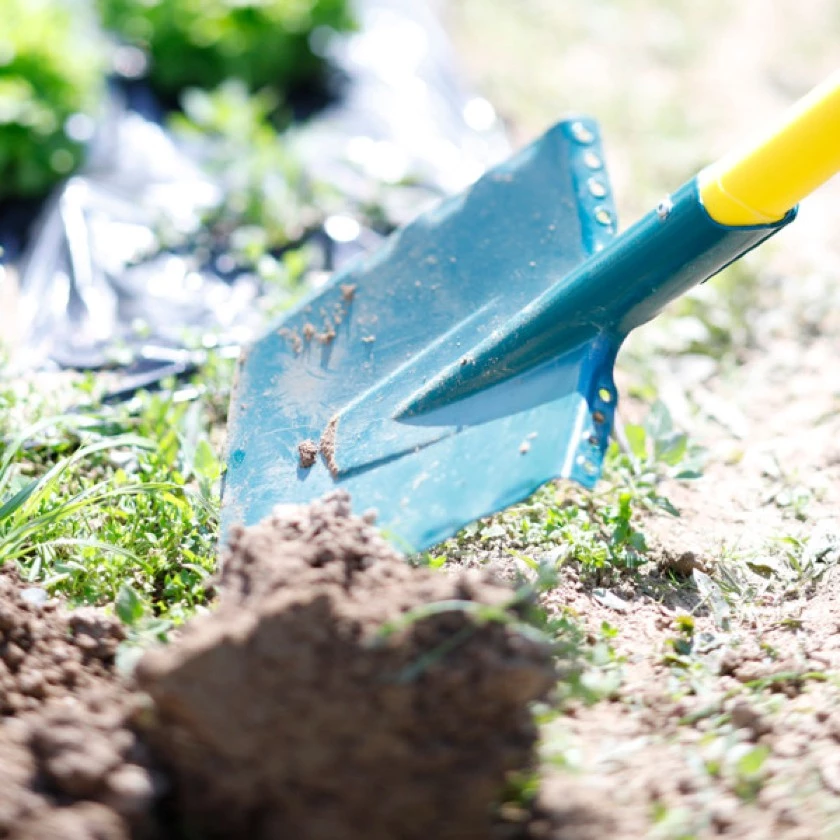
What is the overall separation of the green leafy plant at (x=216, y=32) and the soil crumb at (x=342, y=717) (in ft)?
9.31

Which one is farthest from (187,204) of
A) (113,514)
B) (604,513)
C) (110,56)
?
(604,513)

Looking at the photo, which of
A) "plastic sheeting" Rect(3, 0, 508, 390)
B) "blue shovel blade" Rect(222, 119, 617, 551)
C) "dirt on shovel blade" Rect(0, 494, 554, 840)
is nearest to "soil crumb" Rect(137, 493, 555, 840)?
"dirt on shovel blade" Rect(0, 494, 554, 840)

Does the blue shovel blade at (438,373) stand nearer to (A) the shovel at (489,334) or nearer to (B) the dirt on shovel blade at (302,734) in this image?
(A) the shovel at (489,334)

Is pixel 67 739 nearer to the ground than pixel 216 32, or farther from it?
nearer to the ground

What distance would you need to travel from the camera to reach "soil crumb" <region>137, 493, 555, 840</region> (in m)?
1.13

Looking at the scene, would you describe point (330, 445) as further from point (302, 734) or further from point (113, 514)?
point (302, 734)

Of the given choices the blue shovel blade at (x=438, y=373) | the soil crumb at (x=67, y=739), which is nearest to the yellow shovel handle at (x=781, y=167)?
the blue shovel blade at (x=438, y=373)

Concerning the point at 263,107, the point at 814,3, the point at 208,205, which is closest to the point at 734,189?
the point at 208,205

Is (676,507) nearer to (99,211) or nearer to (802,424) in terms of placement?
(802,424)

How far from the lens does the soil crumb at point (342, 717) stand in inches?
44.4

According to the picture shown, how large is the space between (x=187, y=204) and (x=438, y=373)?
160cm

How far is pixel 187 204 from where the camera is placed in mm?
3084

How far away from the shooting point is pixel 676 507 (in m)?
2.03

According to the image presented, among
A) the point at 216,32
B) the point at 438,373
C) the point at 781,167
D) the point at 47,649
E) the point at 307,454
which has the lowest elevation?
the point at 47,649
